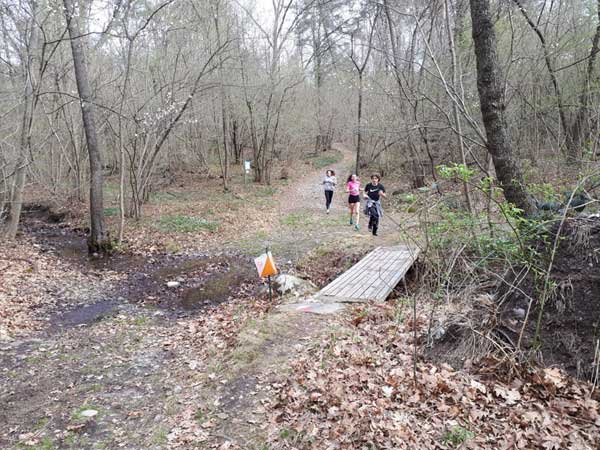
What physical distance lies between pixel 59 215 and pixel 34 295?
30.6 ft

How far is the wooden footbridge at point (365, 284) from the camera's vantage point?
22.1 ft

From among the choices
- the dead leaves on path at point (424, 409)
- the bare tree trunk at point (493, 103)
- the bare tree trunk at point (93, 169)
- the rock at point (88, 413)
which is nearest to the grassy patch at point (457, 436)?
the dead leaves on path at point (424, 409)

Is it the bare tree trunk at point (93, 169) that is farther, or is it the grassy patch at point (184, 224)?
the grassy patch at point (184, 224)

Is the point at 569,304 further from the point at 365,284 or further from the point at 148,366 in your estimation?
the point at 148,366

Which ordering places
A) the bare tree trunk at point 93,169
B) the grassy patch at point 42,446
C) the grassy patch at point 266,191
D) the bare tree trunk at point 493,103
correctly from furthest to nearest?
the grassy patch at point 266,191, the bare tree trunk at point 93,169, the bare tree trunk at point 493,103, the grassy patch at point 42,446

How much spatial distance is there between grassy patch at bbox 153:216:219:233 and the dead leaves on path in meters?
10.2

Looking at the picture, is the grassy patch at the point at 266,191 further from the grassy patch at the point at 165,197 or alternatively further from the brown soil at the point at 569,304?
the brown soil at the point at 569,304

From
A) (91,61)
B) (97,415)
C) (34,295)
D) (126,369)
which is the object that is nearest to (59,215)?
(91,61)

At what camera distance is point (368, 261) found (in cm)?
889

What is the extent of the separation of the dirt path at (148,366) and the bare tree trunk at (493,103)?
10.6ft

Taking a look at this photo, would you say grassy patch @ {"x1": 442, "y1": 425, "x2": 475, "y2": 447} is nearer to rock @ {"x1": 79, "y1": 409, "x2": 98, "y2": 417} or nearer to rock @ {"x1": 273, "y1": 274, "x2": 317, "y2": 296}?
rock @ {"x1": 79, "y1": 409, "x2": 98, "y2": 417}

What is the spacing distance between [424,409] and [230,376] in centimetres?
242

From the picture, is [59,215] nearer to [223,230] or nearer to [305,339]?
[223,230]

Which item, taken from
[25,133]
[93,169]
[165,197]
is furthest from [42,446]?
[165,197]
